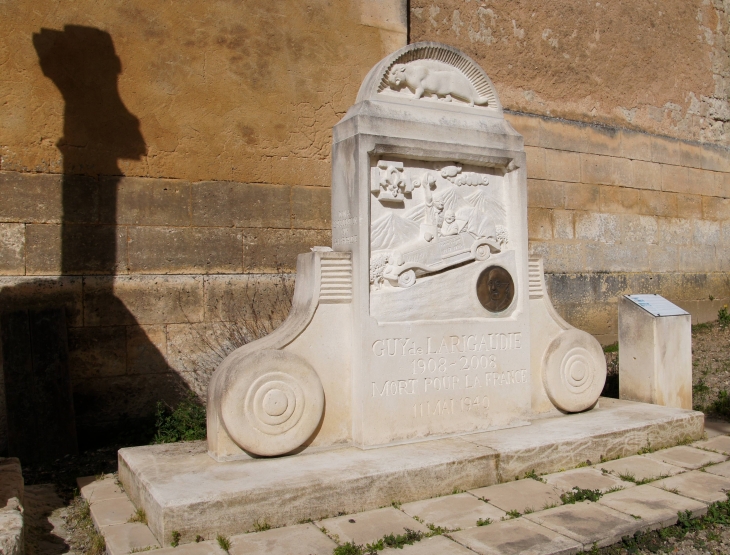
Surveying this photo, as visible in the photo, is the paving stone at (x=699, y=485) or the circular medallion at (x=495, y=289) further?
the circular medallion at (x=495, y=289)

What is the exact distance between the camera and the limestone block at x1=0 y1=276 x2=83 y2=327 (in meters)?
5.20

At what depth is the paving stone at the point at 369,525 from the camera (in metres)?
3.18

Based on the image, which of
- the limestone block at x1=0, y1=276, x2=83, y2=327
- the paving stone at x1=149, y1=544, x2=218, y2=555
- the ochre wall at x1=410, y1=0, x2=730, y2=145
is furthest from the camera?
the ochre wall at x1=410, y1=0, x2=730, y2=145

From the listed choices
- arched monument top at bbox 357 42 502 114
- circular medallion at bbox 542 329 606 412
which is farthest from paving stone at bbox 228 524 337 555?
arched monument top at bbox 357 42 502 114

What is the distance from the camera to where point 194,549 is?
3006 mm

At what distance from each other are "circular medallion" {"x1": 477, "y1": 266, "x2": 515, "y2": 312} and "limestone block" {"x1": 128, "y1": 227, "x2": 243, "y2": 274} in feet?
8.06

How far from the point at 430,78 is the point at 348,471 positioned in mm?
2664

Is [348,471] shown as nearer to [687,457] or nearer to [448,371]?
[448,371]

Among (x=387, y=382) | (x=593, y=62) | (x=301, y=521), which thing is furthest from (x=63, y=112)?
(x=593, y=62)

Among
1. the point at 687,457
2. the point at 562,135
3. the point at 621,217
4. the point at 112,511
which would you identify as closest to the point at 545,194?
the point at 562,135

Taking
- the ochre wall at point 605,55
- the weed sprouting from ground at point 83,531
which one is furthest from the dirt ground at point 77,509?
the ochre wall at point 605,55

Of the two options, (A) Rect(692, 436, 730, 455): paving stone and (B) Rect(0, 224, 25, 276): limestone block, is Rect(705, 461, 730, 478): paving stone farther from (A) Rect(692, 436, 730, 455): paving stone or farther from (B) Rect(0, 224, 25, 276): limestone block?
(B) Rect(0, 224, 25, 276): limestone block

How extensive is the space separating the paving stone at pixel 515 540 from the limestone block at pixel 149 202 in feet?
12.6

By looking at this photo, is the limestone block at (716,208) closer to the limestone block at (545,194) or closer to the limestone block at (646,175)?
the limestone block at (646,175)
